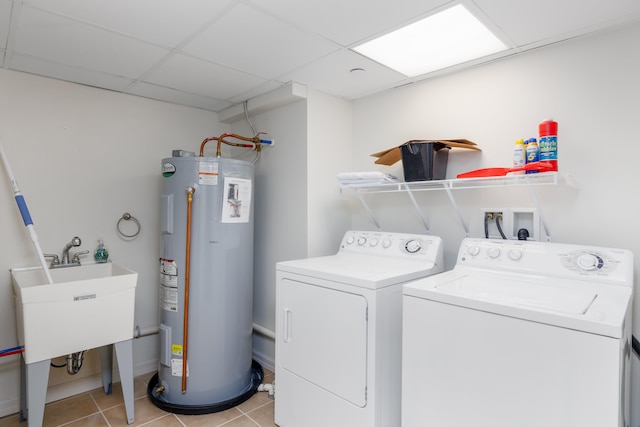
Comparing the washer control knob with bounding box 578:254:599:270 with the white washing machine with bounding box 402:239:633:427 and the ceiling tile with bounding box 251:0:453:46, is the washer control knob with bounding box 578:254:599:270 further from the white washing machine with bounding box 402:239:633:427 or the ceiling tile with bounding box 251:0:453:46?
the ceiling tile with bounding box 251:0:453:46

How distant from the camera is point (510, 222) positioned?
1856mm

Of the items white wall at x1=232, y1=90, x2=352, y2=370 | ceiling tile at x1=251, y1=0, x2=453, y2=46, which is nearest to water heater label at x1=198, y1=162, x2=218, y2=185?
white wall at x1=232, y1=90, x2=352, y2=370

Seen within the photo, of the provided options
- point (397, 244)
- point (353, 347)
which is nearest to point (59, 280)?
point (353, 347)

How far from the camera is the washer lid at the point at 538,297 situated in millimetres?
1040

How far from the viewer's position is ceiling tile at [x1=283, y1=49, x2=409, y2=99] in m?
1.96

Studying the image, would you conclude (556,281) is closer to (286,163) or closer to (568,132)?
(568,132)

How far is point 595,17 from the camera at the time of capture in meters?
1.49

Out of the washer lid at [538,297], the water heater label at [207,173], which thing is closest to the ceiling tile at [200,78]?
the water heater label at [207,173]

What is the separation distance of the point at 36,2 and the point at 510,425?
233 centimetres

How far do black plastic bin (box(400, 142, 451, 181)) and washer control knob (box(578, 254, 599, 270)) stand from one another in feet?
2.60

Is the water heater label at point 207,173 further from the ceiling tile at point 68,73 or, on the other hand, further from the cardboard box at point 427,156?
the cardboard box at point 427,156

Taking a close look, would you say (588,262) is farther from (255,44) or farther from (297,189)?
(255,44)

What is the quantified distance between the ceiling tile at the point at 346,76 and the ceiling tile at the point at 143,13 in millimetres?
679

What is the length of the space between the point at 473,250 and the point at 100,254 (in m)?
2.32
